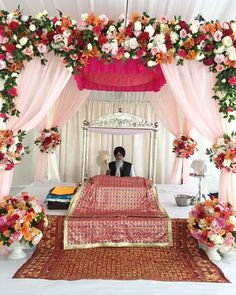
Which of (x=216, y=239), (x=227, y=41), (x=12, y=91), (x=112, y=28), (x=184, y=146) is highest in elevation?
(x=112, y=28)

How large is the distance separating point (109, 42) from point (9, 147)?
1.26 m

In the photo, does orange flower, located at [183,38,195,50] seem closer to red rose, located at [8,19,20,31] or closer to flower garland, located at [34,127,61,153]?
red rose, located at [8,19,20,31]

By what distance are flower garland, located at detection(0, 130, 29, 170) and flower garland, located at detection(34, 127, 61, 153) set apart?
7.62 feet

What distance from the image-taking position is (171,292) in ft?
6.52

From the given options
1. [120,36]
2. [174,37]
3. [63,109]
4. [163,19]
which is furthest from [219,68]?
[63,109]

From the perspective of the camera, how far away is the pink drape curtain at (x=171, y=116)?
4793 millimetres

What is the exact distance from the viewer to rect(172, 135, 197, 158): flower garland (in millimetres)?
5094

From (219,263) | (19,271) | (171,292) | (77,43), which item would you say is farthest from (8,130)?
(219,263)

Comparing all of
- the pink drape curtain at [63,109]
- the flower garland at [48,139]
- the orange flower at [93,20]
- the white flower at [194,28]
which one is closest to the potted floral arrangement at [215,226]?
the white flower at [194,28]

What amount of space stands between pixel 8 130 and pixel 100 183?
3.82ft

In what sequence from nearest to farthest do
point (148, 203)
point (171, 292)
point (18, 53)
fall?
1. point (171, 292)
2. point (18, 53)
3. point (148, 203)

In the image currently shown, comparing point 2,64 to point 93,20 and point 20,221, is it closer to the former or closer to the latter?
point 93,20

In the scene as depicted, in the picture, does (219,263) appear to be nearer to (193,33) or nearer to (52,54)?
(193,33)

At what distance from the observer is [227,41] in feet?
8.78
